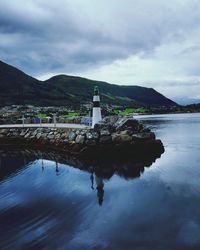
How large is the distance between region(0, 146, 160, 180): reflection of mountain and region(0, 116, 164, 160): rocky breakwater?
2.75 ft

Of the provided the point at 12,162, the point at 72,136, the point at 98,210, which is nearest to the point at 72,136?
the point at 72,136

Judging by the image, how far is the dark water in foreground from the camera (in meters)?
8.35

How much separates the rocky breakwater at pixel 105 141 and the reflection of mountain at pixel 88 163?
2.75 feet

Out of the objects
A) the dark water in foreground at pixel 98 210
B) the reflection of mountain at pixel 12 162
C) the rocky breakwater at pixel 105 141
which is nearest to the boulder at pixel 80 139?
the rocky breakwater at pixel 105 141

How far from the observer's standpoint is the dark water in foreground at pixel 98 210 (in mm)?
8352

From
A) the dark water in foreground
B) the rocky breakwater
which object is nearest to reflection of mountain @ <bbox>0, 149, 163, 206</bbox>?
the dark water in foreground

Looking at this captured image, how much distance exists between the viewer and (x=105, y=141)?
21156 millimetres

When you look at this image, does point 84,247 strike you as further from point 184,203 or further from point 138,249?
point 184,203

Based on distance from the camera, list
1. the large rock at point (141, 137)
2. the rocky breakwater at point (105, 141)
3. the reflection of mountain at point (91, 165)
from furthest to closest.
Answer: the large rock at point (141, 137), the rocky breakwater at point (105, 141), the reflection of mountain at point (91, 165)

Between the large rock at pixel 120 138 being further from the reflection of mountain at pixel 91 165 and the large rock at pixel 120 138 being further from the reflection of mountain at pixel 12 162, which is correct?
the reflection of mountain at pixel 12 162

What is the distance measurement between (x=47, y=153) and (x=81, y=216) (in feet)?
43.2

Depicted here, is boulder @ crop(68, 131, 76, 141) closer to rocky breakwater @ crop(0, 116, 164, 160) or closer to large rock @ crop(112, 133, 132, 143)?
rocky breakwater @ crop(0, 116, 164, 160)

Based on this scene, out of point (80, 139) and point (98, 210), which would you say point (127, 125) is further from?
point (98, 210)

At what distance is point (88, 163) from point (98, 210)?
829cm
